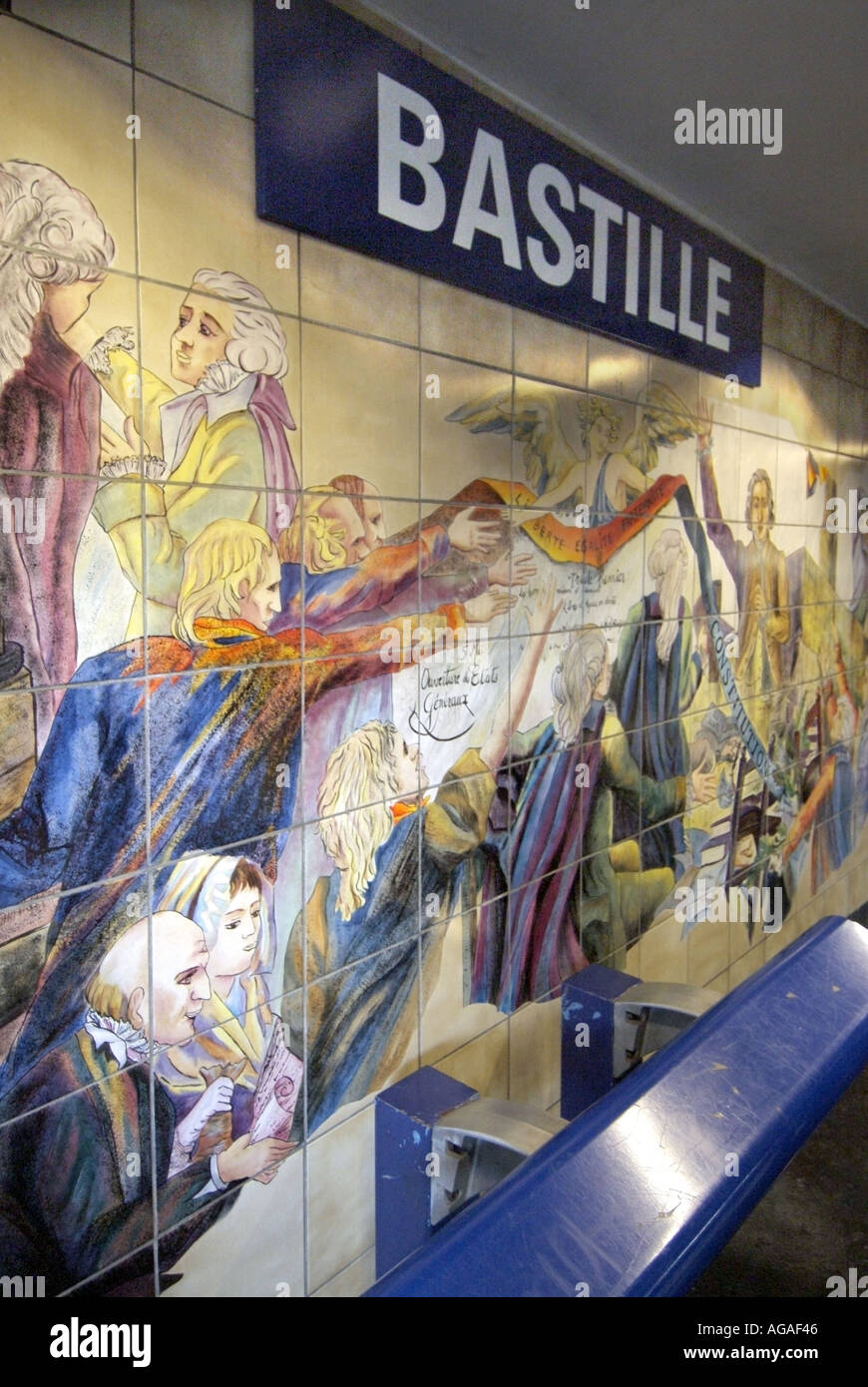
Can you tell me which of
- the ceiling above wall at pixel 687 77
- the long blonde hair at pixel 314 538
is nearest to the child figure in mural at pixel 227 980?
the long blonde hair at pixel 314 538

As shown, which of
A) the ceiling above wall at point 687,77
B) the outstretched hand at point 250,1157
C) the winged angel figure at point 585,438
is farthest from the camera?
the winged angel figure at point 585,438

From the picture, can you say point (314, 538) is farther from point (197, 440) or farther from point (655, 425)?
point (655, 425)

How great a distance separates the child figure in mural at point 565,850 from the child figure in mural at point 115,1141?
35.3 inches

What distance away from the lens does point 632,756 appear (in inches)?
118

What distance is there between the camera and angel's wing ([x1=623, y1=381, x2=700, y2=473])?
112 inches

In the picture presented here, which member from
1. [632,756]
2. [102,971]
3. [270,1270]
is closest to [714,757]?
[632,756]

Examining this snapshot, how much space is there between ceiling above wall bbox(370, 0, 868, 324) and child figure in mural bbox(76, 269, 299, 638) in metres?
0.79

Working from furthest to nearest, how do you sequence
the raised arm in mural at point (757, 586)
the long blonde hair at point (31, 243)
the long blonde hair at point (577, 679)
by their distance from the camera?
1. the raised arm in mural at point (757, 586)
2. the long blonde hair at point (577, 679)
3. the long blonde hair at point (31, 243)

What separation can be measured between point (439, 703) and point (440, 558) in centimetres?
34

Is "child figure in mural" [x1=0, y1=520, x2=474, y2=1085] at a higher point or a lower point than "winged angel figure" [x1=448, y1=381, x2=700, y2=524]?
lower

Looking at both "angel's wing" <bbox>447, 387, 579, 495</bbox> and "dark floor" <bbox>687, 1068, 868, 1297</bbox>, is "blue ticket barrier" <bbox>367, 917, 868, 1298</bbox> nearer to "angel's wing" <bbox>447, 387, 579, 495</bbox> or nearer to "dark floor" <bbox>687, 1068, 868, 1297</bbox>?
"dark floor" <bbox>687, 1068, 868, 1297</bbox>

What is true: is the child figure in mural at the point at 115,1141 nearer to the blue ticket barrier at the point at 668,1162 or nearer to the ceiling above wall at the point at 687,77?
the blue ticket barrier at the point at 668,1162

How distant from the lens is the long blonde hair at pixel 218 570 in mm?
1613

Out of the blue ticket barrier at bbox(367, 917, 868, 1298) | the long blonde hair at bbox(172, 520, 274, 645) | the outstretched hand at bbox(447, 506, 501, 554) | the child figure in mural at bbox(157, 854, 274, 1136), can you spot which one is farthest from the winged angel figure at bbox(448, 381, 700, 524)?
the blue ticket barrier at bbox(367, 917, 868, 1298)
